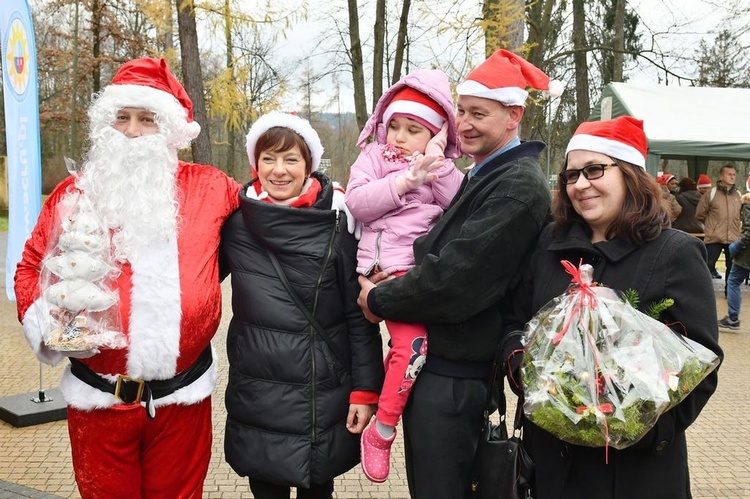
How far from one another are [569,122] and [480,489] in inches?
818

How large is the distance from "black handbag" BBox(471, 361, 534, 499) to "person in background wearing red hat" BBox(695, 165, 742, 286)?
30.8ft

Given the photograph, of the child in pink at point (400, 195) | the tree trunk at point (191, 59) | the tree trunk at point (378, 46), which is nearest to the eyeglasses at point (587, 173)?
the child in pink at point (400, 195)

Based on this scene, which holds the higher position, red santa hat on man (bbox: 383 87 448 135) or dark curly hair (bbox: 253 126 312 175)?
red santa hat on man (bbox: 383 87 448 135)

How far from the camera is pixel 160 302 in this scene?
2459 mm

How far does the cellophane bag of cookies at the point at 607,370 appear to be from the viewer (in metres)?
1.84

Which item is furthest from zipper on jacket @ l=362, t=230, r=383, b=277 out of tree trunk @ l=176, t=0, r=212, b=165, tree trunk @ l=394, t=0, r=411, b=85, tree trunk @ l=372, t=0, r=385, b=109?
tree trunk @ l=372, t=0, r=385, b=109

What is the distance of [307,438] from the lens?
2.53 meters

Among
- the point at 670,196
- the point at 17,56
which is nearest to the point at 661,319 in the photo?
the point at 17,56

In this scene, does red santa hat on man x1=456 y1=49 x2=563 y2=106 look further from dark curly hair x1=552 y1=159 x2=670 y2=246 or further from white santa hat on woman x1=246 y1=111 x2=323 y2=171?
white santa hat on woman x1=246 y1=111 x2=323 y2=171

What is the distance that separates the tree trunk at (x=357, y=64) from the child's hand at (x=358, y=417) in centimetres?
972

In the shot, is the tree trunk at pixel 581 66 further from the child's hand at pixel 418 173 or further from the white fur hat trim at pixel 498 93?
the child's hand at pixel 418 173

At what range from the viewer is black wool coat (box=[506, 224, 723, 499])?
2.00m

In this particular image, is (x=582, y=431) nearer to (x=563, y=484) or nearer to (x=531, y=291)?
(x=563, y=484)

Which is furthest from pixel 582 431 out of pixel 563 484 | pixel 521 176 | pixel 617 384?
pixel 521 176
